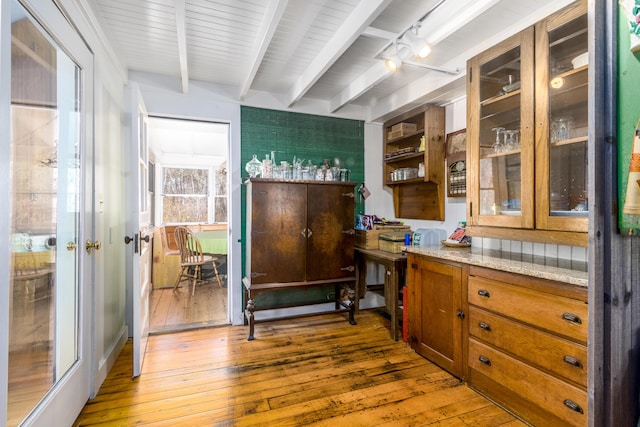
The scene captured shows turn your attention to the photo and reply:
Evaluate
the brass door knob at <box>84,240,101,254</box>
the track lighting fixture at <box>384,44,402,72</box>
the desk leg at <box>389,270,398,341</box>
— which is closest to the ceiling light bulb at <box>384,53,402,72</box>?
the track lighting fixture at <box>384,44,402,72</box>

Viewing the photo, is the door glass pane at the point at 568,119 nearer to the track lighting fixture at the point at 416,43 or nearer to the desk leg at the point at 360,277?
the track lighting fixture at the point at 416,43

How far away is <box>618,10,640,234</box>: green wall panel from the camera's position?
0.58 meters

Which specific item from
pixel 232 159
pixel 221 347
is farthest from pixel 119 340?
pixel 232 159

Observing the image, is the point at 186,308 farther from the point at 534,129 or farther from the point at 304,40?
the point at 534,129

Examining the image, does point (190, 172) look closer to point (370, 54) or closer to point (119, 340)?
point (119, 340)

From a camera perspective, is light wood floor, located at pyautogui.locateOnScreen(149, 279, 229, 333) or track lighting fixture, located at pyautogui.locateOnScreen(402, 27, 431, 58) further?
light wood floor, located at pyautogui.locateOnScreen(149, 279, 229, 333)

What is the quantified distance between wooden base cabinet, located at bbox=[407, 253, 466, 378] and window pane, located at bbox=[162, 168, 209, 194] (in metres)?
5.02

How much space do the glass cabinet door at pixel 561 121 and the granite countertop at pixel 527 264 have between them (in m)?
0.24

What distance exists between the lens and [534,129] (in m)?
1.84

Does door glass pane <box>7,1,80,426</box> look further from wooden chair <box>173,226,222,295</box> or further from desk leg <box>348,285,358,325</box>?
wooden chair <box>173,226,222,295</box>

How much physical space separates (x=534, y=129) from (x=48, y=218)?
2.71 metres

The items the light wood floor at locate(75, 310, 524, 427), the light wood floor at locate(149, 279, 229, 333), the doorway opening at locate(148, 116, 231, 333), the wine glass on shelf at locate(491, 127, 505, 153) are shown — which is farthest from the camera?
the doorway opening at locate(148, 116, 231, 333)

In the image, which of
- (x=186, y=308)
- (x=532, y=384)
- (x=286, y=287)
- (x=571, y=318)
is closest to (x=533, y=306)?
(x=571, y=318)

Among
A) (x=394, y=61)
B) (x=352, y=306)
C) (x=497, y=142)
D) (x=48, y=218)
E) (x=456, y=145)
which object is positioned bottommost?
(x=352, y=306)
